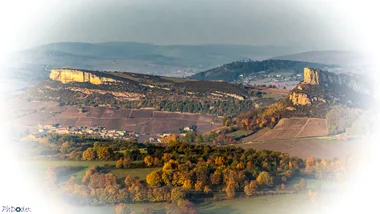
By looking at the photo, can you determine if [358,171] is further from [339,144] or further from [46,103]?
[46,103]

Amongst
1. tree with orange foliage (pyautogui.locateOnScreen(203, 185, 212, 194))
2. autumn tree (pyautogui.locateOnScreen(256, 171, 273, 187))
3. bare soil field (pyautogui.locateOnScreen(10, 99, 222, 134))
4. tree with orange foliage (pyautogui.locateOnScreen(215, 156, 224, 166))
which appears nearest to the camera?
tree with orange foliage (pyautogui.locateOnScreen(203, 185, 212, 194))

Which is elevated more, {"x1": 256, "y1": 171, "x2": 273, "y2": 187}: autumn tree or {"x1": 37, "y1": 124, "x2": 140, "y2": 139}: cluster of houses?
{"x1": 37, "y1": 124, "x2": 140, "y2": 139}: cluster of houses

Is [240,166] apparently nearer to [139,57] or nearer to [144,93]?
[144,93]

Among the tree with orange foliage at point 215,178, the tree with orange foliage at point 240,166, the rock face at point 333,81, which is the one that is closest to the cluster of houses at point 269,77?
the rock face at point 333,81

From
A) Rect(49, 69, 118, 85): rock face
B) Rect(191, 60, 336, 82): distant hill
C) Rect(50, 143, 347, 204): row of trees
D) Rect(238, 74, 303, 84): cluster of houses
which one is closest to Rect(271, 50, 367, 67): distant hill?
Rect(191, 60, 336, 82): distant hill

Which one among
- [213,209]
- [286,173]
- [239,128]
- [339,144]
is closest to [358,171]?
[286,173]

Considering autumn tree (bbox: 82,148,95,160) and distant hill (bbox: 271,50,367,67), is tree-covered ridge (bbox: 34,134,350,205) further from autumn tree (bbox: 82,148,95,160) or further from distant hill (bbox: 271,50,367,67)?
distant hill (bbox: 271,50,367,67)
